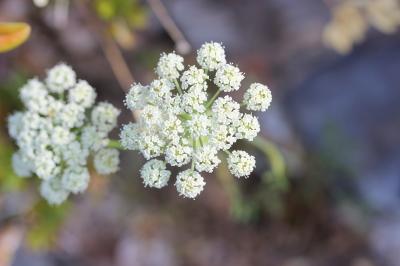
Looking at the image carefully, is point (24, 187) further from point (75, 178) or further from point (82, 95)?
point (82, 95)

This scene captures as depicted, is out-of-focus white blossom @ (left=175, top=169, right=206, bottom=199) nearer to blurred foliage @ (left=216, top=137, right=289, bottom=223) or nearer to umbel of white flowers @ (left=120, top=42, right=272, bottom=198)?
umbel of white flowers @ (left=120, top=42, right=272, bottom=198)

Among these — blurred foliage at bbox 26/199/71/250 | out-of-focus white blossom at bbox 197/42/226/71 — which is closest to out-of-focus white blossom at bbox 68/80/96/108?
out-of-focus white blossom at bbox 197/42/226/71

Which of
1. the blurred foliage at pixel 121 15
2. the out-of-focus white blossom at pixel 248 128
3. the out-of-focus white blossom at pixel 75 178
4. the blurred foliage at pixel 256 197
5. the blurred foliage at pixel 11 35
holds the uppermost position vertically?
the blurred foliage at pixel 121 15

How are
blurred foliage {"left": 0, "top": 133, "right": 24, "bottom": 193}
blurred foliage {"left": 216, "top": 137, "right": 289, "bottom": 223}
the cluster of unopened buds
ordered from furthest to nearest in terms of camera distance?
blurred foliage {"left": 216, "top": 137, "right": 289, "bottom": 223} < the cluster of unopened buds < blurred foliage {"left": 0, "top": 133, "right": 24, "bottom": 193}

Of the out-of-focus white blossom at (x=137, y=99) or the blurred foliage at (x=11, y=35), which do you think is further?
the blurred foliage at (x=11, y=35)

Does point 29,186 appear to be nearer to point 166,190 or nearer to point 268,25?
point 166,190

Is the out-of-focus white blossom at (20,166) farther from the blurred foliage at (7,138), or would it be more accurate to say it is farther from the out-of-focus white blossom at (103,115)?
the blurred foliage at (7,138)

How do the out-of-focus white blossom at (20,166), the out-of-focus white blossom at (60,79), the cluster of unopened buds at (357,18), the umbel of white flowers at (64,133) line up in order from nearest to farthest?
the umbel of white flowers at (64,133), the out-of-focus white blossom at (60,79), the out-of-focus white blossom at (20,166), the cluster of unopened buds at (357,18)

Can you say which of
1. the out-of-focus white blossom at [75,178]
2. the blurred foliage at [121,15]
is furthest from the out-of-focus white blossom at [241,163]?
the blurred foliage at [121,15]
